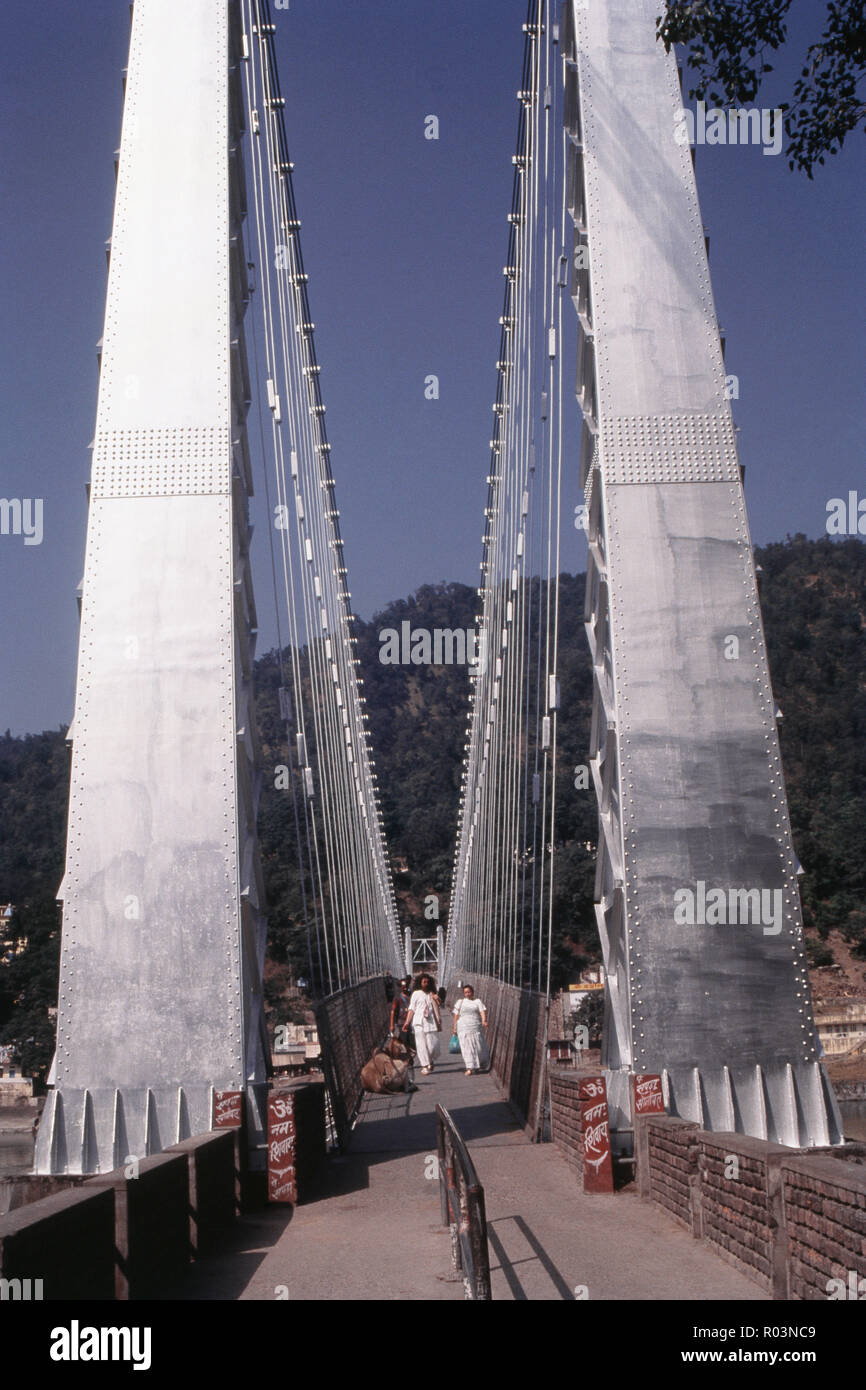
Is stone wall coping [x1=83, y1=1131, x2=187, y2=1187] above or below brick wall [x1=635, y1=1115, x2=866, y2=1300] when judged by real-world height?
above

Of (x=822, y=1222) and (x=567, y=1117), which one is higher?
(x=567, y=1117)

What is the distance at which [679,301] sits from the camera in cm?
953

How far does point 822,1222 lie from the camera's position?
4730mm

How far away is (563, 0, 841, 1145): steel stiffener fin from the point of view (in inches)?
340

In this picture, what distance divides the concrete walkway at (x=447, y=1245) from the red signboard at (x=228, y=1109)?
1.75ft

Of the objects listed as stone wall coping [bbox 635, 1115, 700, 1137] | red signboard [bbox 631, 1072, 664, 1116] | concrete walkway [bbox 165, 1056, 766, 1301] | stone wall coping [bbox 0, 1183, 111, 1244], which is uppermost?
red signboard [bbox 631, 1072, 664, 1116]

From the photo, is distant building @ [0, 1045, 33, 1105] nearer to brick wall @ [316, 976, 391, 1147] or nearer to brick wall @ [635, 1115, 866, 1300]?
brick wall @ [316, 976, 391, 1147]

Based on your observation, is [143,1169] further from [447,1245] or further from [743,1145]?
[743,1145]

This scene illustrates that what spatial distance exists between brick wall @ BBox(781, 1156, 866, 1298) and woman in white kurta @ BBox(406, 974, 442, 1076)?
11.4 metres

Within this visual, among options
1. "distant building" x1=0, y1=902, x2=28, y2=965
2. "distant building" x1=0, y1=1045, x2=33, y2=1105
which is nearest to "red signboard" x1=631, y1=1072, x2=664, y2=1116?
"distant building" x1=0, y1=1045, x2=33, y2=1105

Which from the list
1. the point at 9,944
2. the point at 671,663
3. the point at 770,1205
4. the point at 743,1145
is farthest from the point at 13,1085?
the point at 770,1205

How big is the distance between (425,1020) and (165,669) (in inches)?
339

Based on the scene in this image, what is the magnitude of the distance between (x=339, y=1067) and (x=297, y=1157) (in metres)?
4.25
